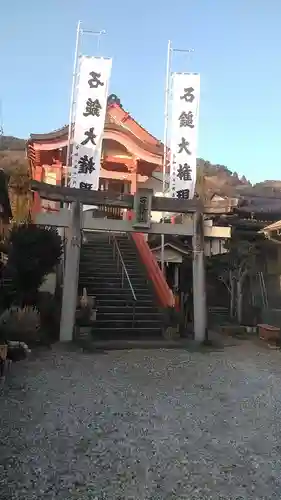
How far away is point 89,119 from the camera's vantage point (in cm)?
1440

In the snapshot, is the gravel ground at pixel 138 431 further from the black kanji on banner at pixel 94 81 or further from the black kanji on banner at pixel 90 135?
the black kanji on banner at pixel 94 81

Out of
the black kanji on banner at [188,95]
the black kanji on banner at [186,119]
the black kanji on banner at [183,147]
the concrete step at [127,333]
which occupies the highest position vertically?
the black kanji on banner at [188,95]

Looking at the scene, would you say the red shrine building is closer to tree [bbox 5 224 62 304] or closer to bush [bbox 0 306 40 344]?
tree [bbox 5 224 62 304]

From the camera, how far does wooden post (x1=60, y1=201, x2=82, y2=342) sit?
10.8m

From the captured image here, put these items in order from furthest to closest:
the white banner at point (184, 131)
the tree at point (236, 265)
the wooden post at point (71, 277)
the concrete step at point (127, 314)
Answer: the tree at point (236, 265) < the white banner at point (184, 131) < the concrete step at point (127, 314) < the wooden post at point (71, 277)

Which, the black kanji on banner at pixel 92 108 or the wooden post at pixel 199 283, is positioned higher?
the black kanji on banner at pixel 92 108

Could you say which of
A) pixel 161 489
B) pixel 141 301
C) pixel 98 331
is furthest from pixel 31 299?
pixel 161 489

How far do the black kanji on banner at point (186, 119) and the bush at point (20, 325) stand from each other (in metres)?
8.58

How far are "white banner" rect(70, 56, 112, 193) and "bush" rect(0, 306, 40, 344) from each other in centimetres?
567

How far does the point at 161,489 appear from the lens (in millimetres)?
3805

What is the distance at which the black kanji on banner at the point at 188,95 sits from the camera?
1463cm

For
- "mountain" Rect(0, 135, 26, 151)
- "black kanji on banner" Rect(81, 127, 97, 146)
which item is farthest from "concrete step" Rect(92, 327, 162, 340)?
"mountain" Rect(0, 135, 26, 151)

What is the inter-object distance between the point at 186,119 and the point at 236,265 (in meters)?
5.59

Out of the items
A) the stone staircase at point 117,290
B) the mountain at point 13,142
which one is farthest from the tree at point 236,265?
the mountain at point 13,142
